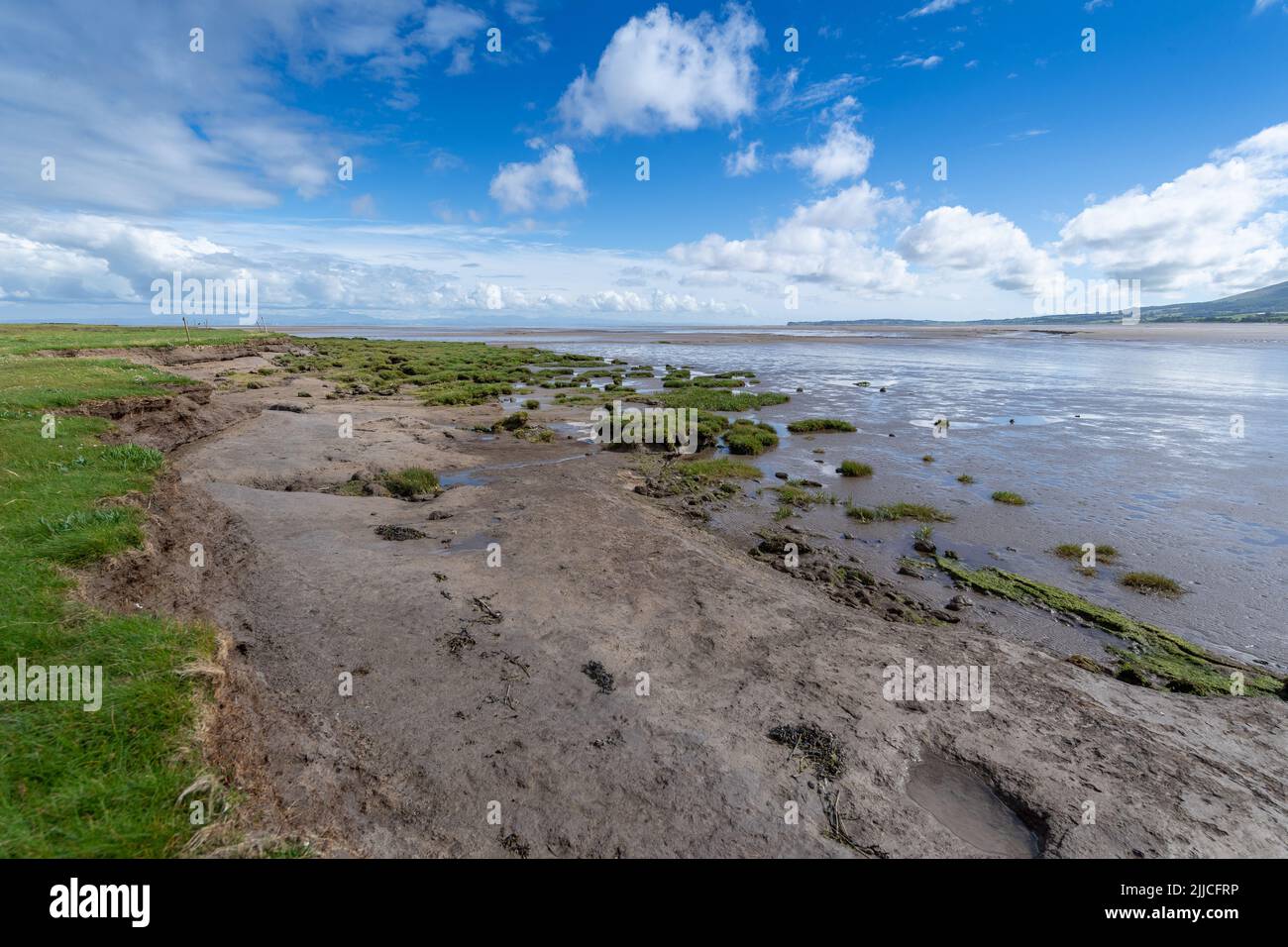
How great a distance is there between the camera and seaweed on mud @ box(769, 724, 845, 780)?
25.0ft

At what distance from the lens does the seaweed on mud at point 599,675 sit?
9.30 m

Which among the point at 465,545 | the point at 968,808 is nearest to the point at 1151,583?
the point at 968,808

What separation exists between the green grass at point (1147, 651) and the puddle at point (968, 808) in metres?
5.38

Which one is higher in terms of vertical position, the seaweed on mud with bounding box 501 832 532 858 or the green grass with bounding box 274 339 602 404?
the green grass with bounding box 274 339 602 404

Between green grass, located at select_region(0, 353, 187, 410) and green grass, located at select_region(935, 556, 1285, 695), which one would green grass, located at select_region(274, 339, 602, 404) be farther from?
green grass, located at select_region(935, 556, 1285, 695)

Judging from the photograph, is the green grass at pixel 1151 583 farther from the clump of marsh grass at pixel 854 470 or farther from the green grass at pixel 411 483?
the green grass at pixel 411 483

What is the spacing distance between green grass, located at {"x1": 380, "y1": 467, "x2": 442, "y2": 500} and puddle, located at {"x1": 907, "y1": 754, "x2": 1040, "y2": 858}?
17618mm

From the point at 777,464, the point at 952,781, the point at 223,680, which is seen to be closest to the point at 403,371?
the point at 777,464

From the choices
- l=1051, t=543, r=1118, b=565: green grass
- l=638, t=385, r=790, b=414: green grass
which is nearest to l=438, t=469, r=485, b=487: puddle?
l=1051, t=543, r=1118, b=565: green grass

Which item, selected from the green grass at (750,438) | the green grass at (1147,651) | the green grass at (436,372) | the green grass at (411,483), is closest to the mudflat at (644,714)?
the green grass at (1147,651)

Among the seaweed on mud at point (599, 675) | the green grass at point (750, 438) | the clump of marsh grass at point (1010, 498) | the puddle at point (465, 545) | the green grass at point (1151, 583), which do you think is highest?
the green grass at point (750, 438)

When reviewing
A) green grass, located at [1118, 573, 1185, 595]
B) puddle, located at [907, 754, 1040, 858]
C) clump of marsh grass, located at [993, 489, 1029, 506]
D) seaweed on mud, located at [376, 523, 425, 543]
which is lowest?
puddle, located at [907, 754, 1040, 858]

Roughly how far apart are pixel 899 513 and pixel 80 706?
20.7m
